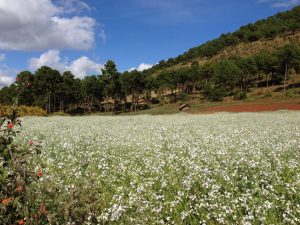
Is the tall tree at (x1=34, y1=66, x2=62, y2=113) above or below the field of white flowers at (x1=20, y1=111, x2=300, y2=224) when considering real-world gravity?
above

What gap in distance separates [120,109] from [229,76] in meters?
43.4

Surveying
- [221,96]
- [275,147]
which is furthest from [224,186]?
[221,96]

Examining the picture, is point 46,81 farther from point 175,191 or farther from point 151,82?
point 175,191

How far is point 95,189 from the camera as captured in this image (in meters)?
7.77

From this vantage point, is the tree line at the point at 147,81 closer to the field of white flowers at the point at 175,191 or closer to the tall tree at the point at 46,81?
the tall tree at the point at 46,81

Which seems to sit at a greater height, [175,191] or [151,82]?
[151,82]

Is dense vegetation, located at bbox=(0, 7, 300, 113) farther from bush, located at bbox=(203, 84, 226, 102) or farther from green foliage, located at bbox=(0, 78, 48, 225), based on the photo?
green foliage, located at bbox=(0, 78, 48, 225)

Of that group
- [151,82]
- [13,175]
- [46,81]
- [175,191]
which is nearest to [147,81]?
[151,82]

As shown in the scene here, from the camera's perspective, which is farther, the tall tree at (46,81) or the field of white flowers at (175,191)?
the tall tree at (46,81)

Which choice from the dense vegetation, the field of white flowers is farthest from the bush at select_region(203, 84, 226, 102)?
the field of white flowers

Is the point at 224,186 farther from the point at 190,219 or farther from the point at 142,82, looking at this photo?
the point at 142,82

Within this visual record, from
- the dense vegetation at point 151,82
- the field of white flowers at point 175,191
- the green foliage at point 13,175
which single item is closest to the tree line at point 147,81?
the dense vegetation at point 151,82

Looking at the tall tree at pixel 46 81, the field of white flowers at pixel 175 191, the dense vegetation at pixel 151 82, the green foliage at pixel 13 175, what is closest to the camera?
the green foliage at pixel 13 175

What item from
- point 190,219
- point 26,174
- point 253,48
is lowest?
point 190,219
